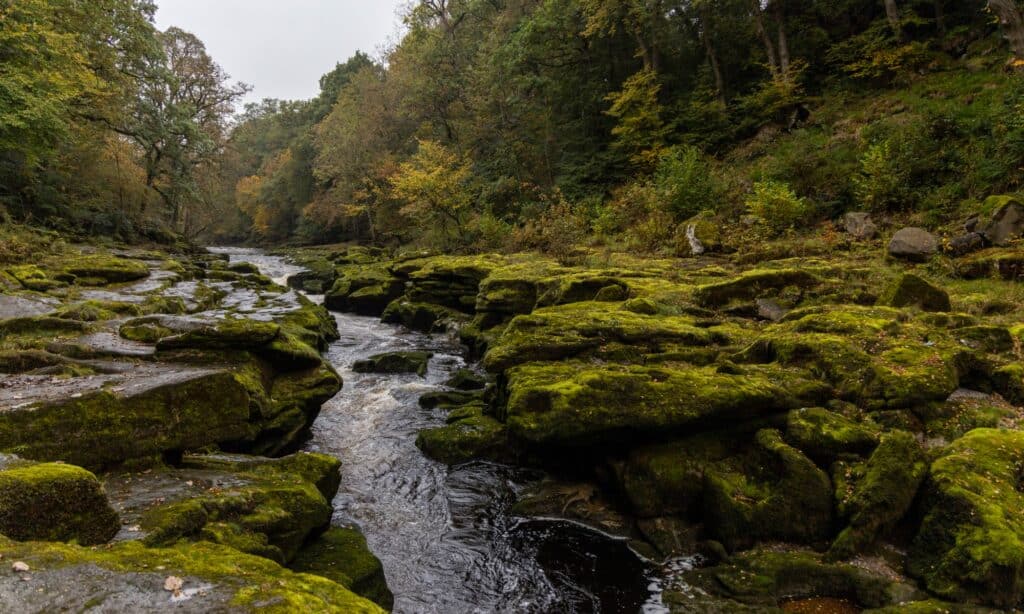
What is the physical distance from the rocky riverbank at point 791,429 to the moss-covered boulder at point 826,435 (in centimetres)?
2

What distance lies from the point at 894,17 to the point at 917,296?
17.9 meters

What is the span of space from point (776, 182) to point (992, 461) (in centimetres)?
1307

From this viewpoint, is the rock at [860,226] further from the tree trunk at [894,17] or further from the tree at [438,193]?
the tree at [438,193]

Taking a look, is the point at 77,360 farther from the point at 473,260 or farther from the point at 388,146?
the point at 388,146

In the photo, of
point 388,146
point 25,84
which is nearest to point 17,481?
point 25,84

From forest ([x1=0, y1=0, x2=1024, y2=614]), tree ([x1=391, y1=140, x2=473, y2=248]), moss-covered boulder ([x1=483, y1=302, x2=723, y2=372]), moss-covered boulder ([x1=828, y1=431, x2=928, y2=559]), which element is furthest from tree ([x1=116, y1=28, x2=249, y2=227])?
moss-covered boulder ([x1=828, y1=431, x2=928, y2=559])

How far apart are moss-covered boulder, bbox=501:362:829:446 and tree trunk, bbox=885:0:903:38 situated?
20.3m

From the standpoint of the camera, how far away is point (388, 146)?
35719 millimetres

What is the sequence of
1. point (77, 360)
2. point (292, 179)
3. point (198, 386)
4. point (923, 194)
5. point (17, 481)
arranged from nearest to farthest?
point (17, 481) → point (198, 386) → point (77, 360) → point (923, 194) → point (292, 179)

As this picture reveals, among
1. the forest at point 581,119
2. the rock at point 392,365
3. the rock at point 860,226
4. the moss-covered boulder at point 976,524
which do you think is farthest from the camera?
the forest at point 581,119

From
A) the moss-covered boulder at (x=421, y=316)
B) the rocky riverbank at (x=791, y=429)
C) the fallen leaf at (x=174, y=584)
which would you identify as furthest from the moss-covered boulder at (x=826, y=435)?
the moss-covered boulder at (x=421, y=316)

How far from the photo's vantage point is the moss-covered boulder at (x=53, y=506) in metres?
2.96

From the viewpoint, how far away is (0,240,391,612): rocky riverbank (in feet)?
8.39

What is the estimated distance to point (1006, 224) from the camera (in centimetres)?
976
